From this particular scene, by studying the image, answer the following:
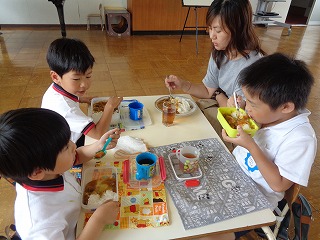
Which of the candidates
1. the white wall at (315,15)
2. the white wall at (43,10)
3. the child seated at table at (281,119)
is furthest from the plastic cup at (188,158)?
the white wall at (315,15)

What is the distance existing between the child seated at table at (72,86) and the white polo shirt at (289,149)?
643 millimetres

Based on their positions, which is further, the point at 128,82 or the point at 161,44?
the point at 161,44

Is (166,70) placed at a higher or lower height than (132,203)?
lower

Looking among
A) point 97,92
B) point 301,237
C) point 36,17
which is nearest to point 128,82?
point 97,92

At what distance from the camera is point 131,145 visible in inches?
39.0

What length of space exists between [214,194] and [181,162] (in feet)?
0.53

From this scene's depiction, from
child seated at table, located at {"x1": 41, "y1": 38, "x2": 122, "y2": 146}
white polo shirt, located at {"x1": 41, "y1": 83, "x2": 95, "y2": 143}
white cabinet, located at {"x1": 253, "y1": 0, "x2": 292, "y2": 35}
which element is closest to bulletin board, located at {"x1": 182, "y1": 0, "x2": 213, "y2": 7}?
white cabinet, located at {"x1": 253, "y1": 0, "x2": 292, "y2": 35}

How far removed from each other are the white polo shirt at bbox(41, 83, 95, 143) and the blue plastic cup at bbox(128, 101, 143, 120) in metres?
0.19

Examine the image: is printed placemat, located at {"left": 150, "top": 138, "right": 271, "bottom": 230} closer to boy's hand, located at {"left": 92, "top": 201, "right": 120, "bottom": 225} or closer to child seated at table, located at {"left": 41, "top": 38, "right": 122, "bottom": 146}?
boy's hand, located at {"left": 92, "top": 201, "right": 120, "bottom": 225}

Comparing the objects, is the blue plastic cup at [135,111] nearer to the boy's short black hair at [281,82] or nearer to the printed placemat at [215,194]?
the printed placemat at [215,194]

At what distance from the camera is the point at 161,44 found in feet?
13.7

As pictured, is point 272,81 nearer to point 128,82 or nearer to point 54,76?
point 54,76

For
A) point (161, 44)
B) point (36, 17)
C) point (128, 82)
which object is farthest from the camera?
point (36, 17)

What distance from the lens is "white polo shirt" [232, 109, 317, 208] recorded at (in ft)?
2.70
